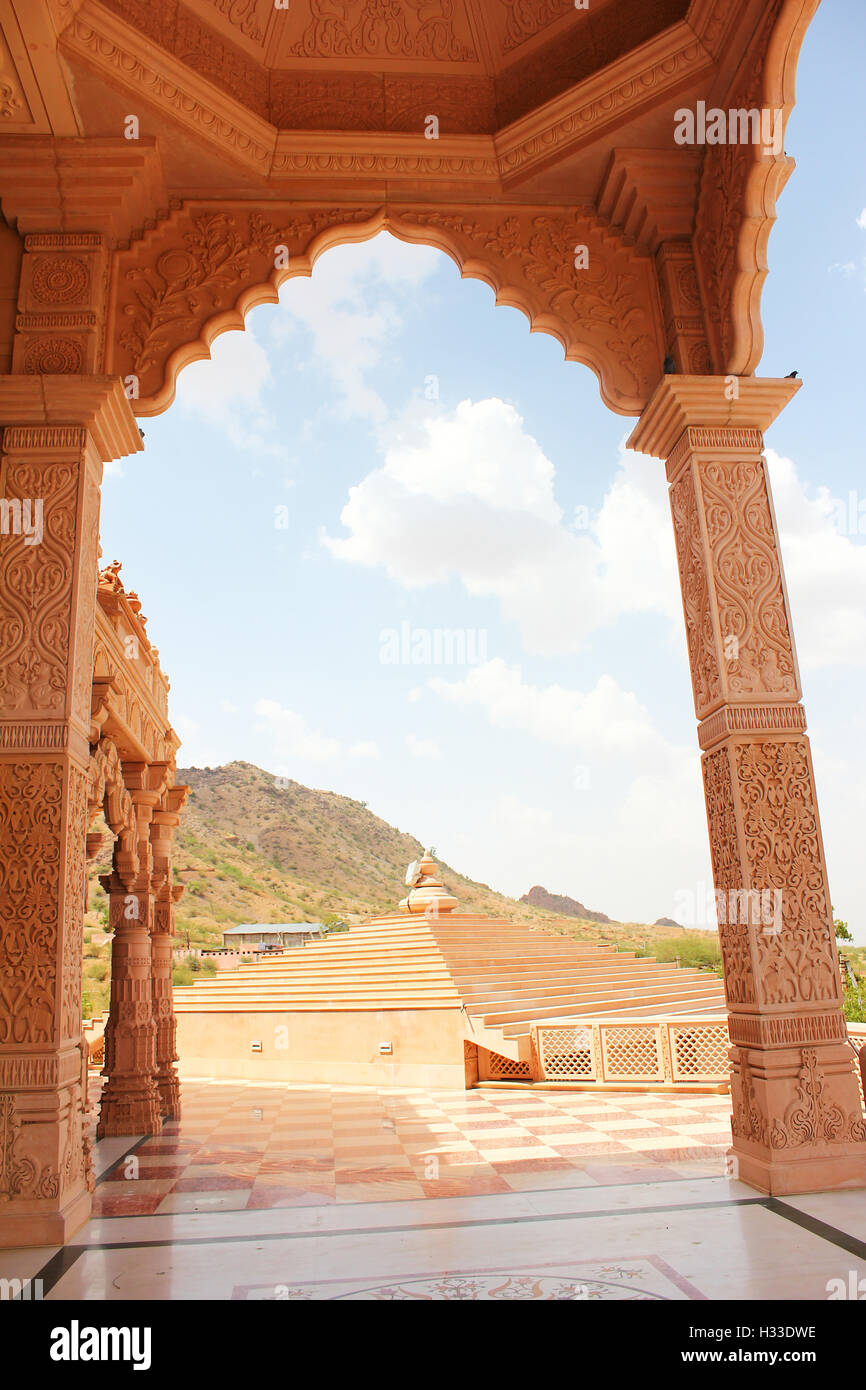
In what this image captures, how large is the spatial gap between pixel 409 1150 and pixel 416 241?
212 inches

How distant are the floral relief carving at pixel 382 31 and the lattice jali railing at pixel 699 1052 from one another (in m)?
7.35

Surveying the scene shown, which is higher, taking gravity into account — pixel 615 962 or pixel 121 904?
pixel 121 904

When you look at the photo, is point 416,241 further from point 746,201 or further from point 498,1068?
point 498,1068

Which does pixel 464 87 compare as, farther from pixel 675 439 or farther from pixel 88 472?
pixel 88 472

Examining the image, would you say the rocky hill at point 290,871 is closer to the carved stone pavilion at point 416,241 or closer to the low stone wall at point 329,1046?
the low stone wall at point 329,1046

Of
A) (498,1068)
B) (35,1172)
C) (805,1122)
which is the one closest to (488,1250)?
(805,1122)

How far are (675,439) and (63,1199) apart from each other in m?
4.38

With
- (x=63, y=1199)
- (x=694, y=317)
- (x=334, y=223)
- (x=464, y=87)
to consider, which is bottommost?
(x=63, y=1199)

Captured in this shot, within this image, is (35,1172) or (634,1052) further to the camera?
(634,1052)

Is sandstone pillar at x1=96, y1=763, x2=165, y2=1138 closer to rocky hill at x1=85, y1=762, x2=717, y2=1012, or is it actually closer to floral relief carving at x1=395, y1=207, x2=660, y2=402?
floral relief carving at x1=395, y1=207, x2=660, y2=402

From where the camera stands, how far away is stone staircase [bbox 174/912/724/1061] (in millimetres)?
10375

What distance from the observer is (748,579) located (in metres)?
4.43
